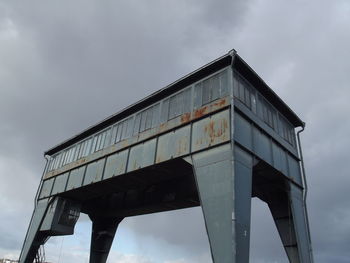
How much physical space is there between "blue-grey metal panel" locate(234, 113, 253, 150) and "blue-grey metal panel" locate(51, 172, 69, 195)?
13406 millimetres

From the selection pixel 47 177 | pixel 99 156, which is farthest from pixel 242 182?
pixel 47 177

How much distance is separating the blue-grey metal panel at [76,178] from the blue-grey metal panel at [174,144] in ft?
23.6

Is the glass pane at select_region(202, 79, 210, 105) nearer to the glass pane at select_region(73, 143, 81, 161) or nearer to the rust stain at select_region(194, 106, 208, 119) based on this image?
the rust stain at select_region(194, 106, 208, 119)

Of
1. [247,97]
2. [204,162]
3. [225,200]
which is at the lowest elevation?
[225,200]

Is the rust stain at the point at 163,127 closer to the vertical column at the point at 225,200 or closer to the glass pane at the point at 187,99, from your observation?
the glass pane at the point at 187,99

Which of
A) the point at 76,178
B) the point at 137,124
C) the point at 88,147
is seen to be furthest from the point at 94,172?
the point at 137,124

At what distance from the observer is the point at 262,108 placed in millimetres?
15992

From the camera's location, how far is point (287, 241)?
619 inches

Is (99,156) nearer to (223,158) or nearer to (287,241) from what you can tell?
(223,158)

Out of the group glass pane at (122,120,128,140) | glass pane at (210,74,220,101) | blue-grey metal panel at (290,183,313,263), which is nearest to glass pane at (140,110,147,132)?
glass pane at (122,120,128,140)

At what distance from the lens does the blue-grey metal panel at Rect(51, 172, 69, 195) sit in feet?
70.3

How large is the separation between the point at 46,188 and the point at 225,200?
54.1ft

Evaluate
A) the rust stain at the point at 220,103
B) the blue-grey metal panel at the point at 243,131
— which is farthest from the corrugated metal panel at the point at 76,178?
the blue-grey metal panel at the point at 243,131

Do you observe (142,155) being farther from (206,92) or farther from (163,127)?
(206,92)
